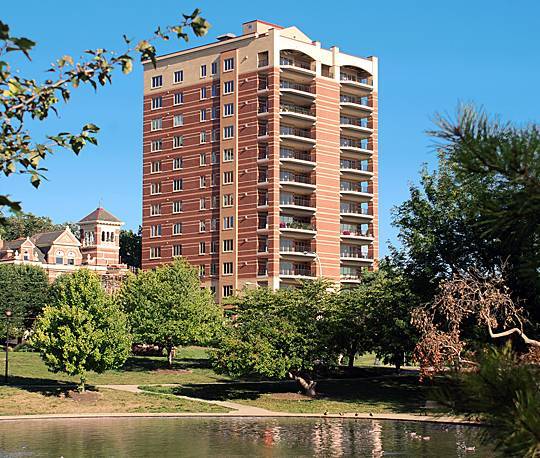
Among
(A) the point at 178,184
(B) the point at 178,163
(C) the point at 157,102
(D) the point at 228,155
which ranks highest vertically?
(C) the point at 157,102

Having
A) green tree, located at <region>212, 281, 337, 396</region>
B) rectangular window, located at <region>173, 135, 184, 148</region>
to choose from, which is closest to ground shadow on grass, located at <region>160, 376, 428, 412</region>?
green tree, located at <region>212, 281, 337, 396</region>

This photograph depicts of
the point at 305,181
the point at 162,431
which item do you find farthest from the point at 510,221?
the point at 305,181

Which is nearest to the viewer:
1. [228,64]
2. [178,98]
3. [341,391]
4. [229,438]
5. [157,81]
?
[229,438]

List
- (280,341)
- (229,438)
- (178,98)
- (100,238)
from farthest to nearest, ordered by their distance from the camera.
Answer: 1. (100,238)
2. (178,98)
3. (280,341)
4. (229,438)

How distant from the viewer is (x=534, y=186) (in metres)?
5.72

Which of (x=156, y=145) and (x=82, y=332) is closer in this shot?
(x=82, y=332)

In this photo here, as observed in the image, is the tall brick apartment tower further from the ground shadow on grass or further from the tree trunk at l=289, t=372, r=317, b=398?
the tree trunk at l=289, t=372, r=317, b=398

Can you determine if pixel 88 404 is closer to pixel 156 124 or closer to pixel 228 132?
pixel 228 132

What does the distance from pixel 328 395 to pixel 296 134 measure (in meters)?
48.2

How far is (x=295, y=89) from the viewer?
3711 inches

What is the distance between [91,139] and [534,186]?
13.7 ft

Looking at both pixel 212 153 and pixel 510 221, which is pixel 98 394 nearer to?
pixel 510 221

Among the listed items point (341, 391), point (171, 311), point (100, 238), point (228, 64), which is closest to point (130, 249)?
point (100, 238)

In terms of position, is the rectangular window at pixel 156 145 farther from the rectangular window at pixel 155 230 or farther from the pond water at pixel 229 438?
the pond water at pixel 229 438
